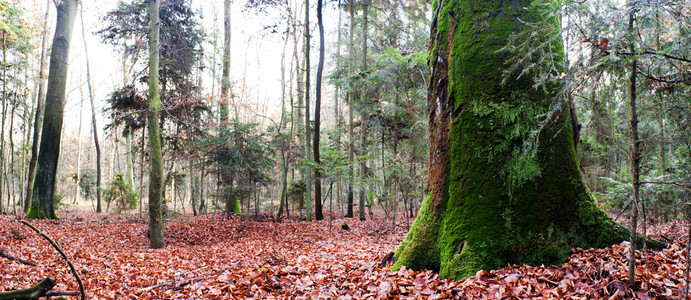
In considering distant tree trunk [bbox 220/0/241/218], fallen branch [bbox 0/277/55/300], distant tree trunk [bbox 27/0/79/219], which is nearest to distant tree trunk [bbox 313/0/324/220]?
distant tree trunk [bbox 220/0/241/218]

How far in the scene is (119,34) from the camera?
11.6 meters

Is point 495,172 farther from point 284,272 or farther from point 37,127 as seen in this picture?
point 37,127

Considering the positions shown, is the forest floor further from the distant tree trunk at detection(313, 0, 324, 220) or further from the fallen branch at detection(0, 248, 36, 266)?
the distant tree trunk at detection(313, 0, 324, 220)

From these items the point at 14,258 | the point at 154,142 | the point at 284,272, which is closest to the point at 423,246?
the point at 284,272

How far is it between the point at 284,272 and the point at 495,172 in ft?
9.28

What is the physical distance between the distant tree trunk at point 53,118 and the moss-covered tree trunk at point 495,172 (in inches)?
469

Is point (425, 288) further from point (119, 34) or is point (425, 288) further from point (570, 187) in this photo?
point (119, 34)

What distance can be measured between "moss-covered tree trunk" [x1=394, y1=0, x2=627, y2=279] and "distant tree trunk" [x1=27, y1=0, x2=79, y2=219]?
11.9m

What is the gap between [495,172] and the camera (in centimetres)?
334

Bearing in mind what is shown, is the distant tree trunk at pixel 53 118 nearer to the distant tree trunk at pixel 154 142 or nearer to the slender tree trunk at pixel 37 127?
the slender tree trunk at pixel 37 127

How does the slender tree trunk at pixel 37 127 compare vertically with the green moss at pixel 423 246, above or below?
above

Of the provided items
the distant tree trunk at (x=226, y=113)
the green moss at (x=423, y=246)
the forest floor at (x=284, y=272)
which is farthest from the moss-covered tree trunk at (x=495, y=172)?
the distant tree trunk at (x=226, y=113)

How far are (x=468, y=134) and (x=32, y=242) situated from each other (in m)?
8.59

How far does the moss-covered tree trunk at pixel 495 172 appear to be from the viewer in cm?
316
